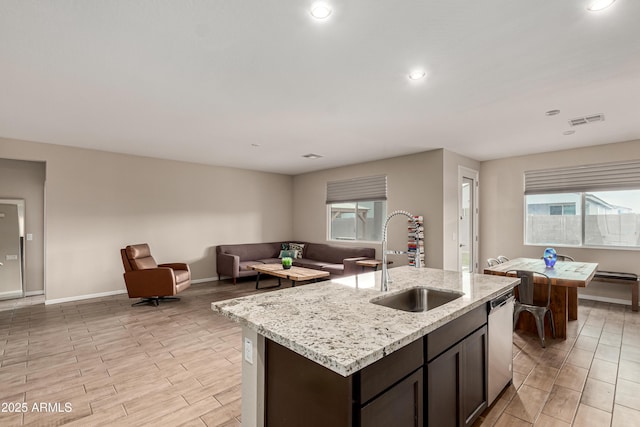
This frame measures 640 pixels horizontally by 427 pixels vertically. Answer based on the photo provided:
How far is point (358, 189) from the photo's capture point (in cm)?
664

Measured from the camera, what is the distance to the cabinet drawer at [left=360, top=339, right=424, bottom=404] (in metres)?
1.19

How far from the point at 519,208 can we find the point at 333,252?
3632 mm

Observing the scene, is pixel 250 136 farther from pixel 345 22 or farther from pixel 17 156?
pixel 17 156

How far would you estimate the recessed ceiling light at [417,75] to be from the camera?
253 cm

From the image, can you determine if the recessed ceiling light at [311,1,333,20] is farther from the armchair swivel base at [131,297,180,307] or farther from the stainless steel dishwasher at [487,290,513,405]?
the armchair swivel base at [131,297,180,307]

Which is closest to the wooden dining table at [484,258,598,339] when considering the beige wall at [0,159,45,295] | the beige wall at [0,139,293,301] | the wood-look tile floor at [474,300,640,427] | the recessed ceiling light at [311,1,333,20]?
the wood-look tile floor at [474,300,640,427]

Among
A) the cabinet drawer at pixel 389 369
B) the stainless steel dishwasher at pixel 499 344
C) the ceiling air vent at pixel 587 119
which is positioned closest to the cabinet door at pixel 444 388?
the cabinet drawer at pixel 389 369

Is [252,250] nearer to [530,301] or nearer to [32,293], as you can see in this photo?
[32,293]

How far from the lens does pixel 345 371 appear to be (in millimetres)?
1014

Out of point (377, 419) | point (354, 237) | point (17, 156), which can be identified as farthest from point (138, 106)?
point (354, 237)

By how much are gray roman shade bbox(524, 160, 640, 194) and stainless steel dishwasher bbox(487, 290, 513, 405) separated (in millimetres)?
3963

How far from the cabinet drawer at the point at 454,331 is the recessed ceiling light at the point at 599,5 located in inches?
73.3

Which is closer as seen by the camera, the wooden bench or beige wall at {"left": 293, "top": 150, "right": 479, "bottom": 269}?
the wooden bench

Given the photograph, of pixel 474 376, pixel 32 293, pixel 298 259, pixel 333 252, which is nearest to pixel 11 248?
pixel 32 293
